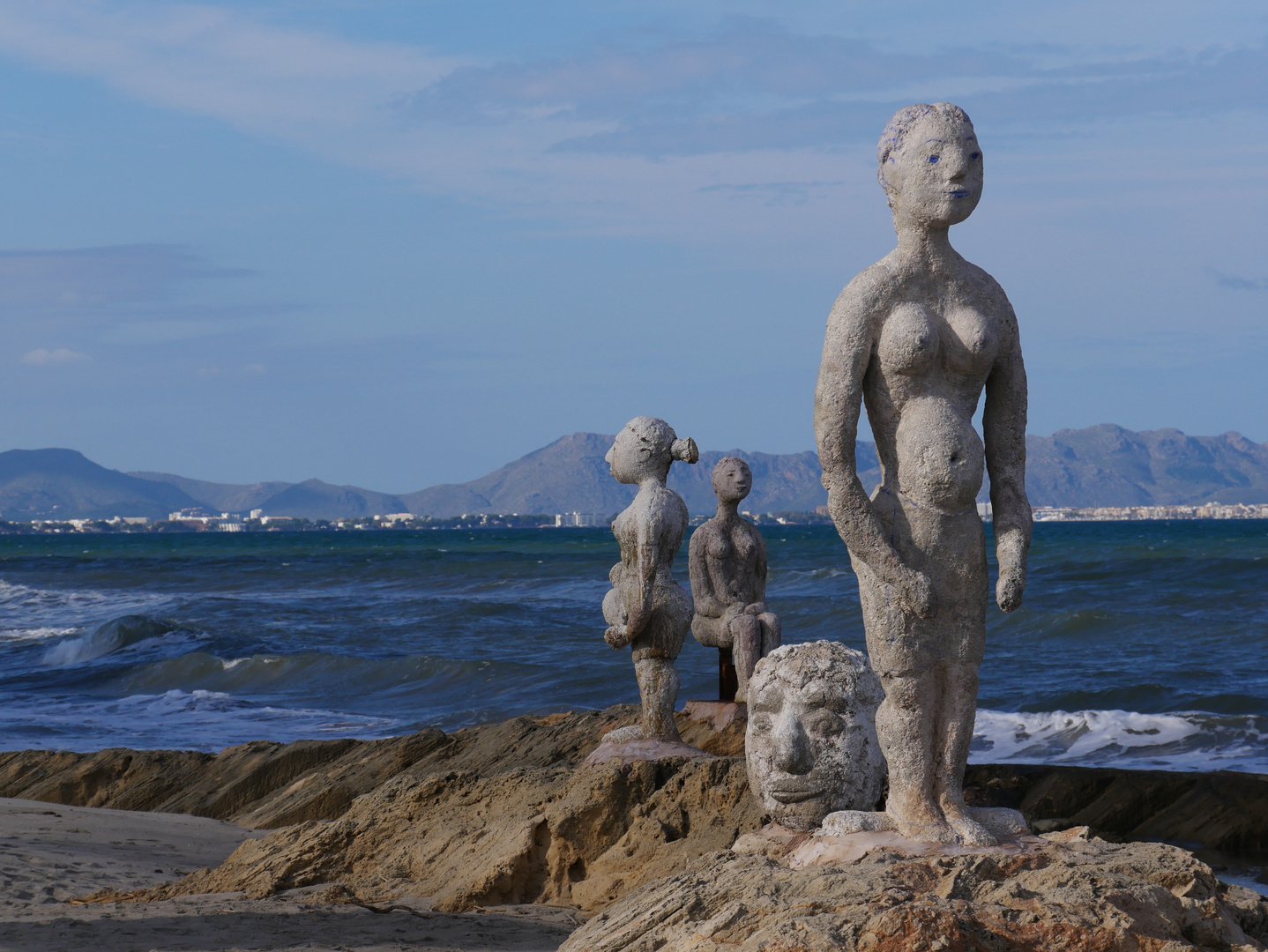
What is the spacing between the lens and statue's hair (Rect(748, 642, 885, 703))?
5.43 metres

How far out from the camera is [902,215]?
478cm

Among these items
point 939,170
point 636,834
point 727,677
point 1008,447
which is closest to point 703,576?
point 727,677

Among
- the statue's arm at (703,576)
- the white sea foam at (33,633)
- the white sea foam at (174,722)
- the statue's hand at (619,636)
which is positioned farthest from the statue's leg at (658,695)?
the white sea foam at (33,633)

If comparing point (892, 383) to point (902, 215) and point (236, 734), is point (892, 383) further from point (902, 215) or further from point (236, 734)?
point (236, 734)

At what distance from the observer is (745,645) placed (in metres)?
8.75

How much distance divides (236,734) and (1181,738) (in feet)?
31.2

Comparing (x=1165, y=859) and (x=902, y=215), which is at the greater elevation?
(x=902, y=215)

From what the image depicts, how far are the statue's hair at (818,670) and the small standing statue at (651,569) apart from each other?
180cm

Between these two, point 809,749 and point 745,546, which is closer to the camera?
point 809,749

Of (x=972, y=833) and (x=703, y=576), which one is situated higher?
(x=703, y=576)

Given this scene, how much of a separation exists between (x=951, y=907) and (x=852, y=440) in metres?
1.62

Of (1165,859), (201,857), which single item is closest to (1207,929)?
(1165,859)

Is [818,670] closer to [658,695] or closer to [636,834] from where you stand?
[636,834]

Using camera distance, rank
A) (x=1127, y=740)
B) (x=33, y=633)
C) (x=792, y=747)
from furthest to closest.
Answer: (x=33, y=633) < (x=1127, y=740) < (x=792, y=747)
